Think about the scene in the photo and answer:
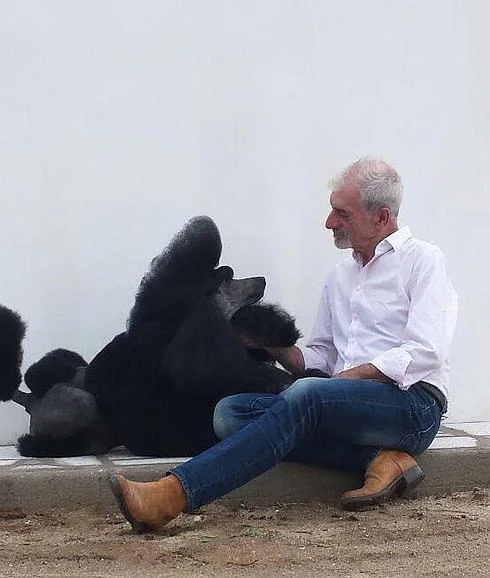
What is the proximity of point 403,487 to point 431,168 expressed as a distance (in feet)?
Result: 5.11

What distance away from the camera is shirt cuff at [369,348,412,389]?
3383 millimetres

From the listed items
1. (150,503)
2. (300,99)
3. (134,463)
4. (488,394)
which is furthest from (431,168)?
(150,503)

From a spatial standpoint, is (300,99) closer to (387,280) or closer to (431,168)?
(431,168)

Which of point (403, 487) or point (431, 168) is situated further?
point (431, 168)

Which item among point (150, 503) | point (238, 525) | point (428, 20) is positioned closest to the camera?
point (150, 503)

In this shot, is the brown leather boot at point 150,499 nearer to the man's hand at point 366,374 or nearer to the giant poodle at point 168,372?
the giant poodle at point 168,372

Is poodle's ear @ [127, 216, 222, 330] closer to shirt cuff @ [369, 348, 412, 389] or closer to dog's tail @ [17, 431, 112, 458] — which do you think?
dog's tail @ [17, 431, 112, 458]

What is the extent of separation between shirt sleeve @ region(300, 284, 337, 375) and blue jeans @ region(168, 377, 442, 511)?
1.16 feet

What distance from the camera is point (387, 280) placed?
359cm

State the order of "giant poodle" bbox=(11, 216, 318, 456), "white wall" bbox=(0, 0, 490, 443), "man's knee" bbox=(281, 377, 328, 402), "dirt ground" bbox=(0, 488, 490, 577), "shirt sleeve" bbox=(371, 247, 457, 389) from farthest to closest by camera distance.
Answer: "white wall" bbox=(0, 0, 490, 443), "giant poodle" bbox=(11, 216, 318, 456), "shirt sleeve" bbox=(371, 247, 457, 389), "man's knee" bbox=(281, 377, 328, 402), "dirt ground" bbox=(0, 488, 490, 577)

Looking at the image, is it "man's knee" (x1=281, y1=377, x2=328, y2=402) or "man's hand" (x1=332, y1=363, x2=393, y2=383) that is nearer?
"man's knee" (x1=281, y1=377, x2=328, y2=402)

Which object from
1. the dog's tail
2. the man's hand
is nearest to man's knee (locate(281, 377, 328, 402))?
the man's hand

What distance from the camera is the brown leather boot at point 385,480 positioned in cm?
344

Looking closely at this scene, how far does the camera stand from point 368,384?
11.2ft
